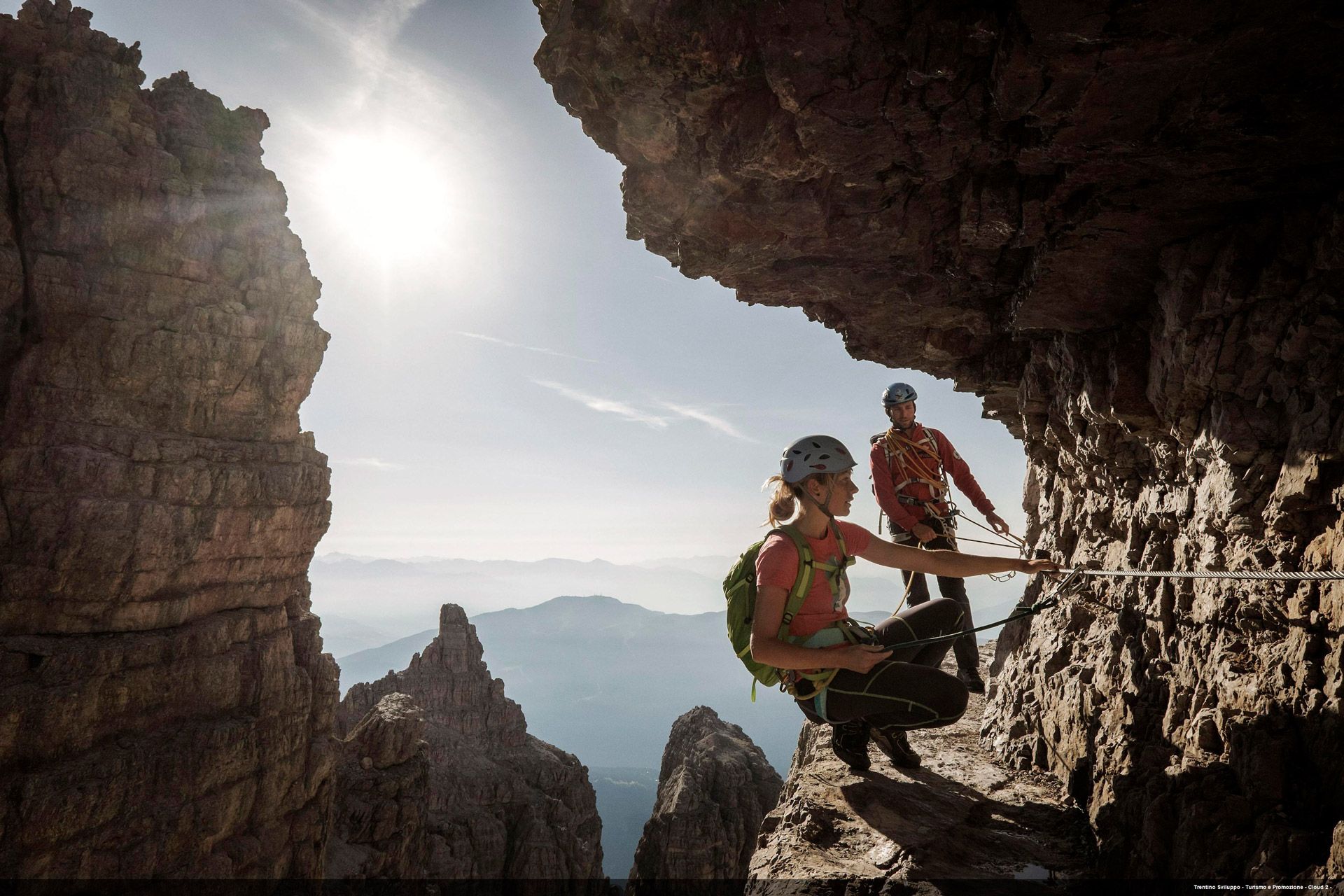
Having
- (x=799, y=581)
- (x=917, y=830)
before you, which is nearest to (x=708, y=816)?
(x=917, y=830)

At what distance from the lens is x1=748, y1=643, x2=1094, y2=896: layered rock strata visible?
14.0 ft

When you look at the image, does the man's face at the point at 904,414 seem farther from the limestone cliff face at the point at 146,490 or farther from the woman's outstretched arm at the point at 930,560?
the limestone cliff face at the point at 146,490

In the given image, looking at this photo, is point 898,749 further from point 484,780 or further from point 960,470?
point 484,780

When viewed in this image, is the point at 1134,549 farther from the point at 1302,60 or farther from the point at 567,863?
the point at 567,863

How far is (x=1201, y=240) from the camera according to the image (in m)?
4.89

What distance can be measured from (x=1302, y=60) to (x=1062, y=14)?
1460mm

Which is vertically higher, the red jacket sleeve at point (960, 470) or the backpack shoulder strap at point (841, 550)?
the red jacket sleeve at point (960, 470)

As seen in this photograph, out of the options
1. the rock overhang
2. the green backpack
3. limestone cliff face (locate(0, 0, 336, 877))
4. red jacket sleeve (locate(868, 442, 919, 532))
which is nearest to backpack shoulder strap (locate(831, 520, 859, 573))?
the green backpack

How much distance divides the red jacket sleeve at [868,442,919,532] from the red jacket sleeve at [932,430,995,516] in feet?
2.84

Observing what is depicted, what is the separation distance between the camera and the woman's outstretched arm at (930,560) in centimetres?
515

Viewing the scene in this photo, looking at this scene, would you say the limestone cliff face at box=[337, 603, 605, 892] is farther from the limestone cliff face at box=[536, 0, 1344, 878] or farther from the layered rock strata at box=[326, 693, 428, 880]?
the limestone cliff face at box=[536, 0, 1344, 878]

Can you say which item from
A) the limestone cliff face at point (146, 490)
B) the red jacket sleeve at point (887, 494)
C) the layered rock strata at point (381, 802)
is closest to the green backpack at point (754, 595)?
the red jacket sleeve at point (887, 494)

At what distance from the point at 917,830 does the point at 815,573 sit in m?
2.36

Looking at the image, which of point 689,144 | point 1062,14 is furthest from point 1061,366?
point 689,144
